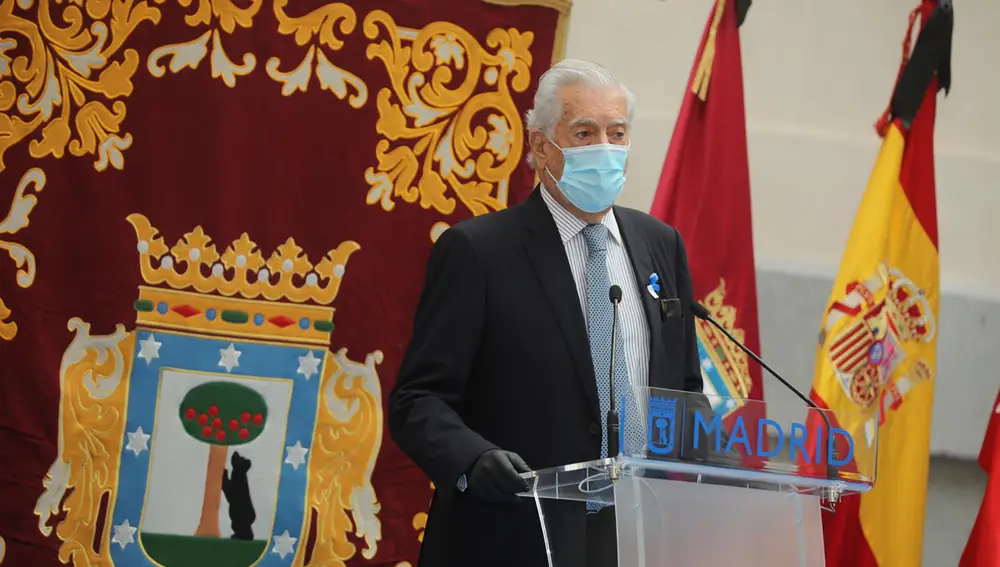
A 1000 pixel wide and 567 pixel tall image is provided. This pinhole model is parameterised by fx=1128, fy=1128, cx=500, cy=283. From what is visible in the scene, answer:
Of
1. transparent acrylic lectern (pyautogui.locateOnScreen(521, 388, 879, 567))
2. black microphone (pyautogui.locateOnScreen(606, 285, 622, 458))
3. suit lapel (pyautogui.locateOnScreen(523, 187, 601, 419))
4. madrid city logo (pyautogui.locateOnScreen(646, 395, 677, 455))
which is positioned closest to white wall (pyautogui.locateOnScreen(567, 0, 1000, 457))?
suit lapel (pyautogui.locateOnScreen(523, 187, 601, 419))

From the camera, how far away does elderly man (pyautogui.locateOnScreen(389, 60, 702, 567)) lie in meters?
1.70

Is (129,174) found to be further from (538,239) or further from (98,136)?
(538,239)

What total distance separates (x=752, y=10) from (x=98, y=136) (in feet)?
6.70

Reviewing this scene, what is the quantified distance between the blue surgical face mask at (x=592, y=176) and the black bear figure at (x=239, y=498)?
4.62 ft

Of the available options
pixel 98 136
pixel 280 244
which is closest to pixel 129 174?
pixel 98 136

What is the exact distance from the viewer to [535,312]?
179 centimetres

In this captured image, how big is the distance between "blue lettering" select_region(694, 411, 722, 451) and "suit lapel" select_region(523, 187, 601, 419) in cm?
34

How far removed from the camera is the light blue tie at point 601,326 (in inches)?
68.9

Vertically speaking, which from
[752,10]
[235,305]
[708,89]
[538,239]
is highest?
[752,10]

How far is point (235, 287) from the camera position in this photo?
9.62 ft

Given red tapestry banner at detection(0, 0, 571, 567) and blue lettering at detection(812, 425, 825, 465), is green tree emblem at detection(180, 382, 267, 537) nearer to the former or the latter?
red tapestry banner at detection(0, 0, 571, 567)

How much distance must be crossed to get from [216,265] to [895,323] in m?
1.82

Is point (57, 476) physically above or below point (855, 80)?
below

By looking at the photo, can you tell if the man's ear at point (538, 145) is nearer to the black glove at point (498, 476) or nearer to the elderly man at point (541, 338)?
the elderly man at point (541, 338)
